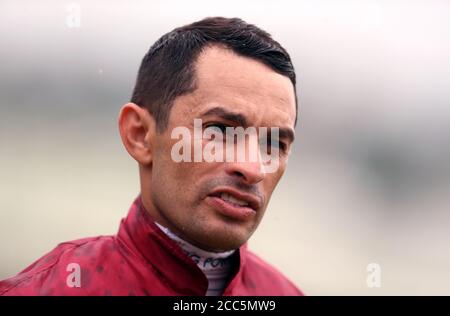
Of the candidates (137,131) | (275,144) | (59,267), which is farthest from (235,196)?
(59,267)

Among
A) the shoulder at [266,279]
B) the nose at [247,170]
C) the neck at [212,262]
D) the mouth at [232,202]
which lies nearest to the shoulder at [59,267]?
the neck at [212,262]

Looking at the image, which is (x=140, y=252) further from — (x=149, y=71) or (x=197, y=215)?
(x=149, y=71)

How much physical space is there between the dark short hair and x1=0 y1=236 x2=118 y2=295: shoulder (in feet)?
1.85

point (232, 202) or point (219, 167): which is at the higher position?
point (219, 167)

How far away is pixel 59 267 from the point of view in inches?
93.6

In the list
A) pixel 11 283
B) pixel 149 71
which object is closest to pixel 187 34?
pixel 149 71

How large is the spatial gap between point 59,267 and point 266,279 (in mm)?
1063

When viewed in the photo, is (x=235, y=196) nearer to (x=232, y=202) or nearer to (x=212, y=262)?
(x=232, y=202)

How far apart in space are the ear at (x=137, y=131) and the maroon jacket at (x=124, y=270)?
224mm

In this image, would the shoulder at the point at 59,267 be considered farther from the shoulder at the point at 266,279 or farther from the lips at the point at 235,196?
the shoulder at the point at 266,279

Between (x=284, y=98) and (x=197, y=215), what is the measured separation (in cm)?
56

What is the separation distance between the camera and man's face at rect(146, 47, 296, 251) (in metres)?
2.23

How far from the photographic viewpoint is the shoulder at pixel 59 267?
2299mm

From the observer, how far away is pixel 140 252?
2.40 metres
